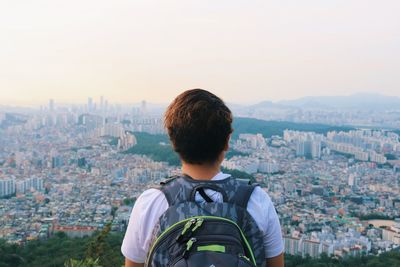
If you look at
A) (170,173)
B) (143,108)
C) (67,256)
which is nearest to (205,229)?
(170,173)

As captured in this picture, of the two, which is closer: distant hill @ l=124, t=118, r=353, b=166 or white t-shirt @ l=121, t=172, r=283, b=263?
white t-shirt @ l=121, t=172, r=283, b=263

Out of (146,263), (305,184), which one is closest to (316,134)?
(305,184)

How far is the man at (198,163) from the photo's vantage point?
70cm

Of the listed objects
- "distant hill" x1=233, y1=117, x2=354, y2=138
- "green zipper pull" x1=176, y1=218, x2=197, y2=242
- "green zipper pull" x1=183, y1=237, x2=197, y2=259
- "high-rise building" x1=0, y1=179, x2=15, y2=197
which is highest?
"green zipper pull" x1=176, y1=218, x2=197, y2=242

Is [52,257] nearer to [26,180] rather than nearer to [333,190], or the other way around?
[26,180]

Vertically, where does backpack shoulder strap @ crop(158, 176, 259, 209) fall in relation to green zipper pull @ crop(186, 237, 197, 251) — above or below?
above

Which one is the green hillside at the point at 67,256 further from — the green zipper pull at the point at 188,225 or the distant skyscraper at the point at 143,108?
the distant skyscraper at the point at 143,108

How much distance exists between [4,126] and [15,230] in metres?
20.7

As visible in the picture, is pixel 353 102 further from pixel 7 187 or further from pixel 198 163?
pixel 198 163

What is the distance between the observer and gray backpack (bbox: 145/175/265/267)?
62 centimetres

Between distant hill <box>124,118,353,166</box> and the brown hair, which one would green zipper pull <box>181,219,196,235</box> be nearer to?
the brown hair

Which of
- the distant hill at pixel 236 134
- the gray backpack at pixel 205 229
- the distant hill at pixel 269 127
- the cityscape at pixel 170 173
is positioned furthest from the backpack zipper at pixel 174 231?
the distant hill at pixel 269 127

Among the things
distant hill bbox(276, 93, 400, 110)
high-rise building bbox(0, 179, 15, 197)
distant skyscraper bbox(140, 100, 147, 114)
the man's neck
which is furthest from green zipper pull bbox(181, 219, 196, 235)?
distant hill bbox(276, 93, 400, 110)

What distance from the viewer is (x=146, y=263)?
0.69m
